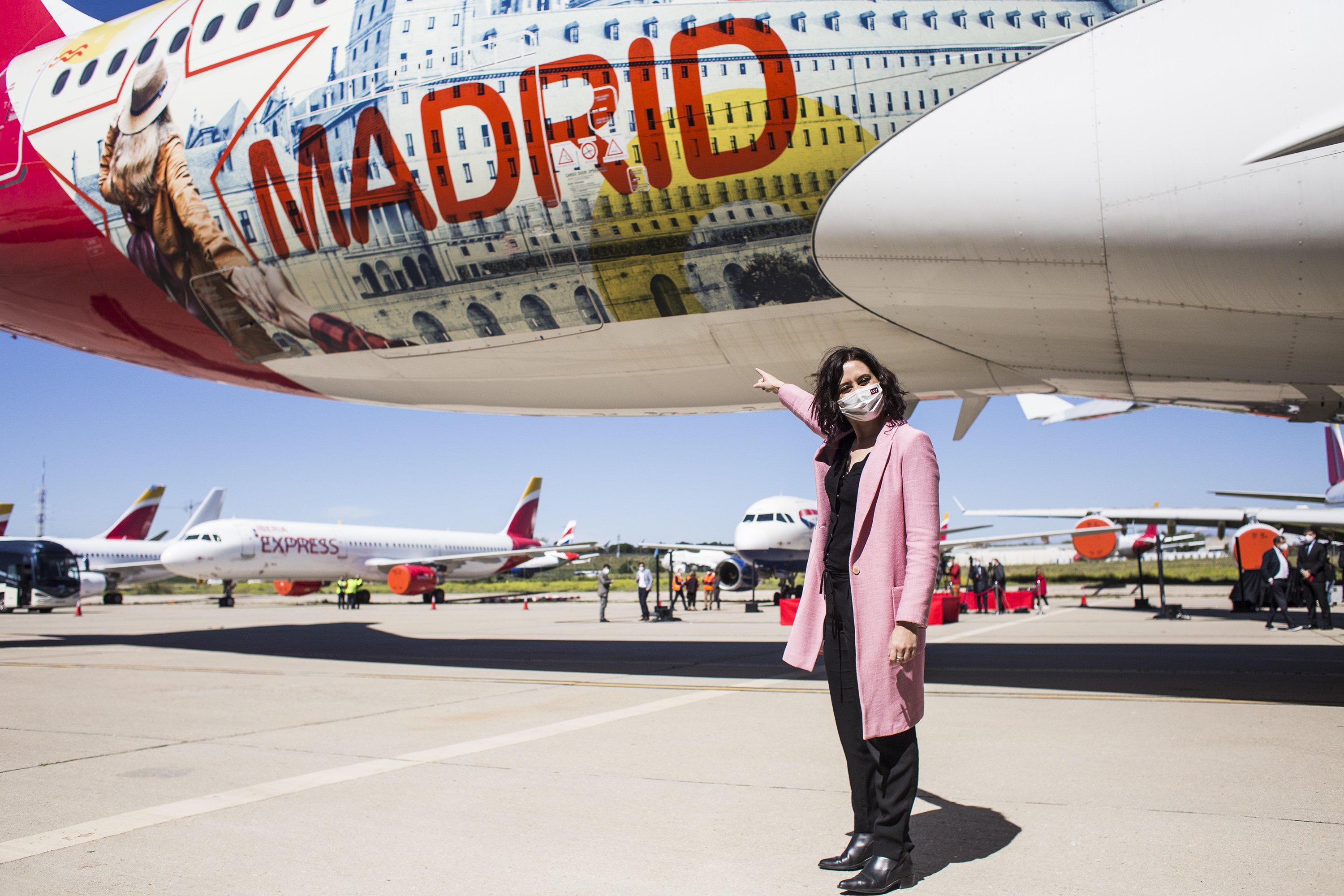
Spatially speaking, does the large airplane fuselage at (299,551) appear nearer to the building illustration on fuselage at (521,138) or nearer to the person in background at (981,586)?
the person in background at (981,586)

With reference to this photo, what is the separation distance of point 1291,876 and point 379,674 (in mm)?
7848

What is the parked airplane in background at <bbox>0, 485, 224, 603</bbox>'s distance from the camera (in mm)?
33875

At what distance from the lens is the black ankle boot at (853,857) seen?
9.27 ft

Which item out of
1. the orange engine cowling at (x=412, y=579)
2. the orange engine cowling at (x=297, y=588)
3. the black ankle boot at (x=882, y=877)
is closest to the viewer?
the black ankle boot at (x=882, y=877)

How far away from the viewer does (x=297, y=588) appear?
38.4 metres

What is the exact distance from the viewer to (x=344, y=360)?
8289 millimetres

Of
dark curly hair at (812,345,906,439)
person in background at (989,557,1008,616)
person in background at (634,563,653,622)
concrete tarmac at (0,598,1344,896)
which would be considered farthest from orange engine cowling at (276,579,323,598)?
dark curly hair at (812,345,906,439)

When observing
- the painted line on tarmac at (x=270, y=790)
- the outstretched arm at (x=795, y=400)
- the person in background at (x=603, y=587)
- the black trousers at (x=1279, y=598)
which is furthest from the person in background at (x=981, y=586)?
the outstretched arm at (x=795, y=400)

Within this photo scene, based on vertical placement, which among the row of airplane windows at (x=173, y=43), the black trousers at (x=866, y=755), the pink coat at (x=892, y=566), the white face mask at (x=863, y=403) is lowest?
the black trousers at (x=866, y=755)

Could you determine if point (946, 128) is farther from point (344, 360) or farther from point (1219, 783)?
point (344, 360)

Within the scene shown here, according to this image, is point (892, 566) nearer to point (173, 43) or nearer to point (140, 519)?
point (173, 43)

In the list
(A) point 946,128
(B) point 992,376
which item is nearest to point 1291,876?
(A) point 946,128

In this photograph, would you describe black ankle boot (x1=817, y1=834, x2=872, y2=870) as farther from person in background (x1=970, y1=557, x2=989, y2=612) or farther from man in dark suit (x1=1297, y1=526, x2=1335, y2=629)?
person in background (x1=970, y1=557, x2=989, y2=612)

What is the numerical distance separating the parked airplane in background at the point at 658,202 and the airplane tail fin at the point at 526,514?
40.4 metres
